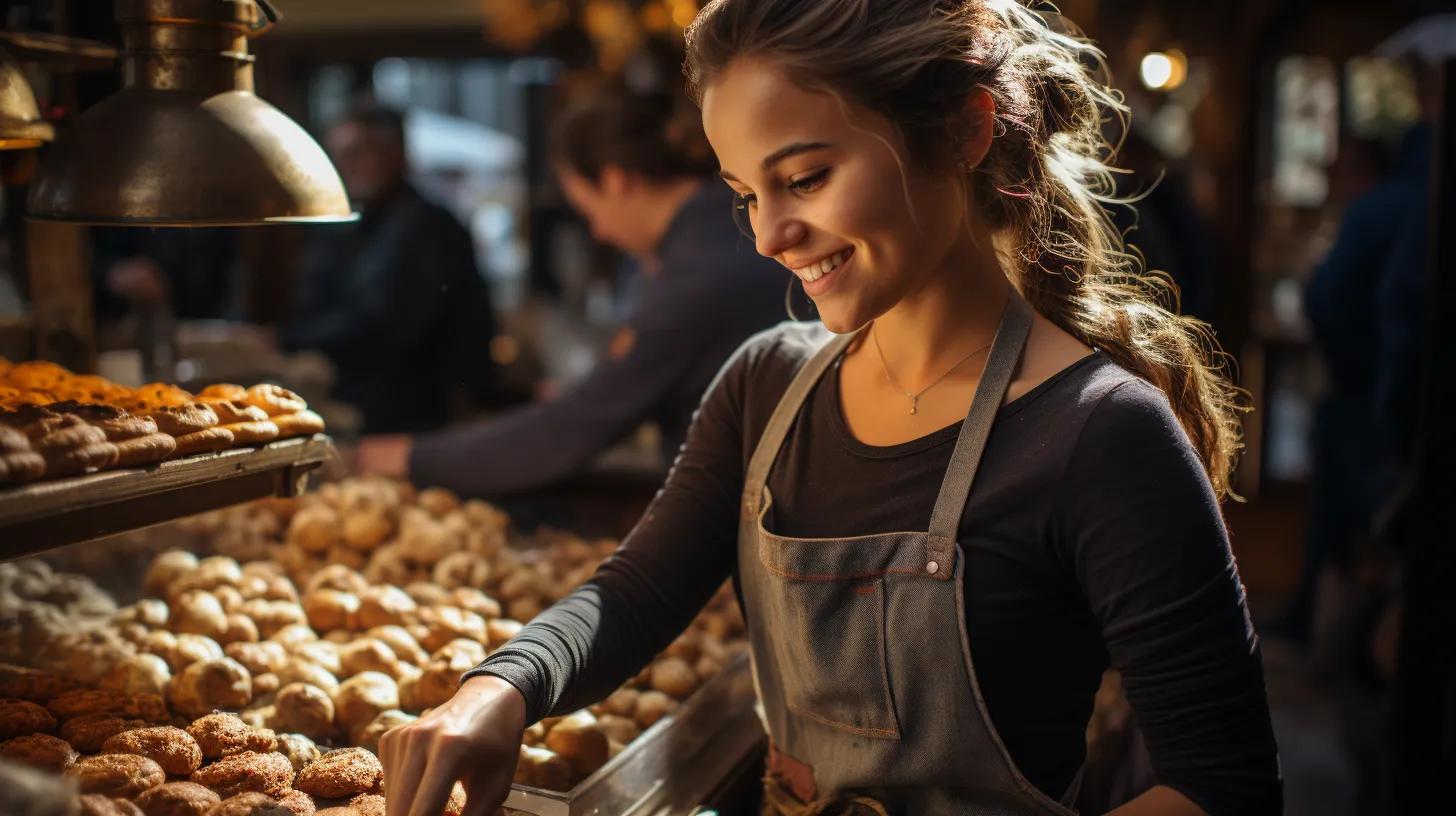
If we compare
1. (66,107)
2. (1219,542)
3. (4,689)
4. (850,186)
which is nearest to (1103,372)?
(1219,542)

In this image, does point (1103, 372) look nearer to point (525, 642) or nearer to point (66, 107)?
point (525, 642)

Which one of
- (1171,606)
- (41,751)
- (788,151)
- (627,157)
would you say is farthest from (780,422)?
(627,157)

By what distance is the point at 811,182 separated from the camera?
1204mm

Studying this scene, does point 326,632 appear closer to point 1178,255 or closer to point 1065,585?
point 1065,585

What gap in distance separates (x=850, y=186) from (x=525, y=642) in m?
0.55

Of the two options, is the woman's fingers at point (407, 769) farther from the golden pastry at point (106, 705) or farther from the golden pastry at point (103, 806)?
the golden pastry at point (106, 705)

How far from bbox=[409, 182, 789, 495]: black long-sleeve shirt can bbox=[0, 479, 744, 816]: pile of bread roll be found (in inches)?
13.5

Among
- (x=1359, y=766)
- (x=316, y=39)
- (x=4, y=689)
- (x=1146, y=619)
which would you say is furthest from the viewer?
(x=316, y=39)

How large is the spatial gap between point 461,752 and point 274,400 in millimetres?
565

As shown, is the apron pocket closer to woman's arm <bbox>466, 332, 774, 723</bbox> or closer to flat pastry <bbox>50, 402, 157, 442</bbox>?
woman's arm <bbox>466, 332, 774, 723</bbox>

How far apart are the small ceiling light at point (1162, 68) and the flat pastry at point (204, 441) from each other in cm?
391

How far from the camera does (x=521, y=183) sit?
7730 mm

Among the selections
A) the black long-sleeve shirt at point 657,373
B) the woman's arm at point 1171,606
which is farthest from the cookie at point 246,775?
the black long-sleeve shirt at point 657,373

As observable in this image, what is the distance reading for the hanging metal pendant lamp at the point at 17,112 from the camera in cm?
133
